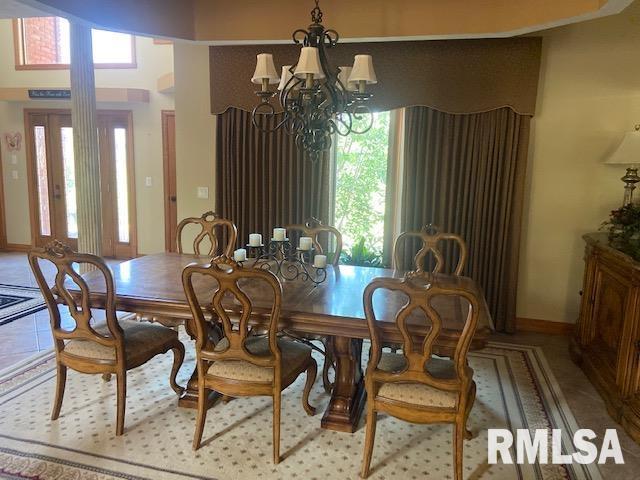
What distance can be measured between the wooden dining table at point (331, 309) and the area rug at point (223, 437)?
0.66 ft

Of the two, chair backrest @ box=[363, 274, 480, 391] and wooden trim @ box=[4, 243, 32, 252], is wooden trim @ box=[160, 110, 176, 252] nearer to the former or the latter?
wooden trim @ box=[4, 243, 32, 252]

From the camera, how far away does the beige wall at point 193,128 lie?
4.54 m

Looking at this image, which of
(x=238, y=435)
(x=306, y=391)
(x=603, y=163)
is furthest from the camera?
(x=603, y=163)

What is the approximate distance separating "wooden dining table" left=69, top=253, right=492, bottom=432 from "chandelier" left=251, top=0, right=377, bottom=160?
0.91m

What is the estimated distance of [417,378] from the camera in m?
2.12

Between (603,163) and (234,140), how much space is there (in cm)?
317

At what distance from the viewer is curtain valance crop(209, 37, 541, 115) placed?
3803 millimetres

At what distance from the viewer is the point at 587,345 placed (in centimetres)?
338

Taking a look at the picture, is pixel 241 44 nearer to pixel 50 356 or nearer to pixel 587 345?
pixel 50 356

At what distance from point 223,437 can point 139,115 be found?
196 inches

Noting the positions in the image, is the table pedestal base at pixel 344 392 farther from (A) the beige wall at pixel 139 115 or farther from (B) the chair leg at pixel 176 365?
(A) the beige wall at pixel 139 115

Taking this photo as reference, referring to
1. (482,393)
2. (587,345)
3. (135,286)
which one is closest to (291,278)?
(135,286)

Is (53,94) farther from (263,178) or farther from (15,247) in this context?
(263,178)

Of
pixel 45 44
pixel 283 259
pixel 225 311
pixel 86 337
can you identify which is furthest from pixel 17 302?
pixel 45 44
